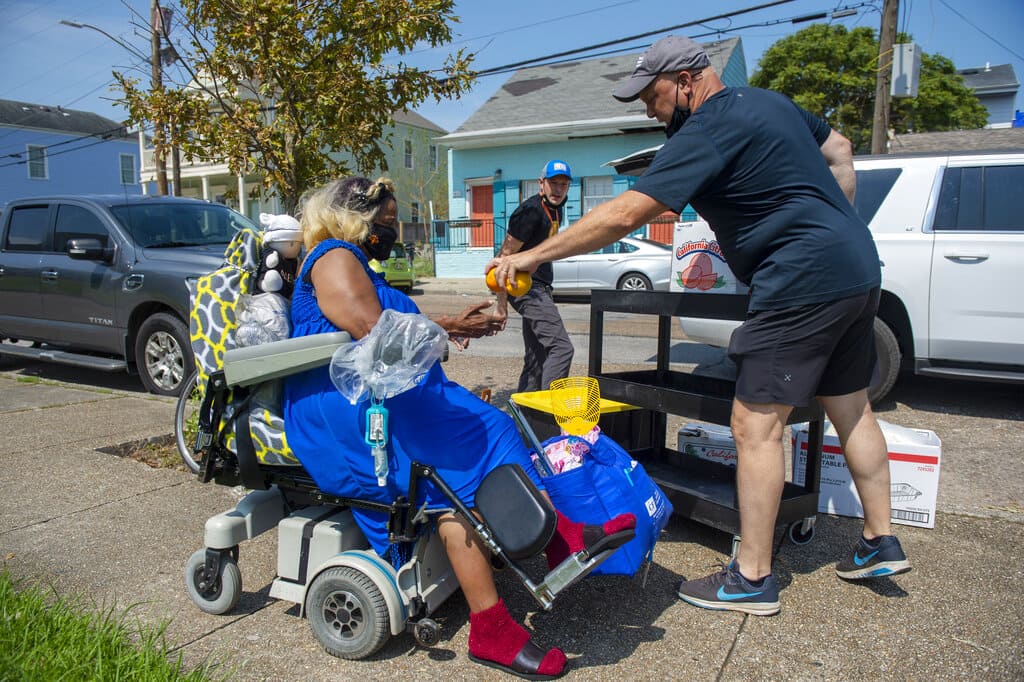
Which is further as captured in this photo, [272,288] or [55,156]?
[55,156]

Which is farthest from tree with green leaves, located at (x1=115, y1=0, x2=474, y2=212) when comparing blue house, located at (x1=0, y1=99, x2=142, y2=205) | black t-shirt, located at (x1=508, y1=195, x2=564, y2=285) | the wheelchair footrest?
blue house, located at (x1=0, y1=99, x2=142, y2=205)

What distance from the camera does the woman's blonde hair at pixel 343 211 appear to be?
2701 millimetres

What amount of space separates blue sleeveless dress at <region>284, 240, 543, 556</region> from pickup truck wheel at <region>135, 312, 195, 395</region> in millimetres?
Answer: 4064

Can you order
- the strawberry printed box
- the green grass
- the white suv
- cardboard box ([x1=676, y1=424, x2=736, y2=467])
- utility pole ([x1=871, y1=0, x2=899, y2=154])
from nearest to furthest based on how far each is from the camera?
the green grass < cardboard box ([x1=676, y1=424, x2=736, y2=467]) < the white suv < the strawberry printed box < utility pole ([x1=871, y1=0, x2=899, y2=154])

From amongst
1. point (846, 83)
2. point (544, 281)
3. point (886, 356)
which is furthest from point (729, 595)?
point (846, 83)

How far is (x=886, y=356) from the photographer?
552 centimetres

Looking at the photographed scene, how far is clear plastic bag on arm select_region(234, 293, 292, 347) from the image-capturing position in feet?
8.78

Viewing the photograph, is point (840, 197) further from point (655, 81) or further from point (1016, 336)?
point (1016, 336)

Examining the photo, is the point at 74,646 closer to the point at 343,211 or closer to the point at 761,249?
the point at 343,211

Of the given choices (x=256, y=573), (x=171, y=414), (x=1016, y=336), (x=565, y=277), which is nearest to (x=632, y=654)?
(x=256, y=573)

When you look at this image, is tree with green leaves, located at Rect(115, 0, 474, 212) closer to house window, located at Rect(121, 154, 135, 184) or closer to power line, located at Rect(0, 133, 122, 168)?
power line, located at Rect(0, 133, 122, 168)

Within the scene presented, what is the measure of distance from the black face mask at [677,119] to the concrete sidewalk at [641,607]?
6.21 feet

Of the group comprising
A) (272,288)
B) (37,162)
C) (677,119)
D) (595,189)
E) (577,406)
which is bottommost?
(577,406)

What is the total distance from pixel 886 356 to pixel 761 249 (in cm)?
348
